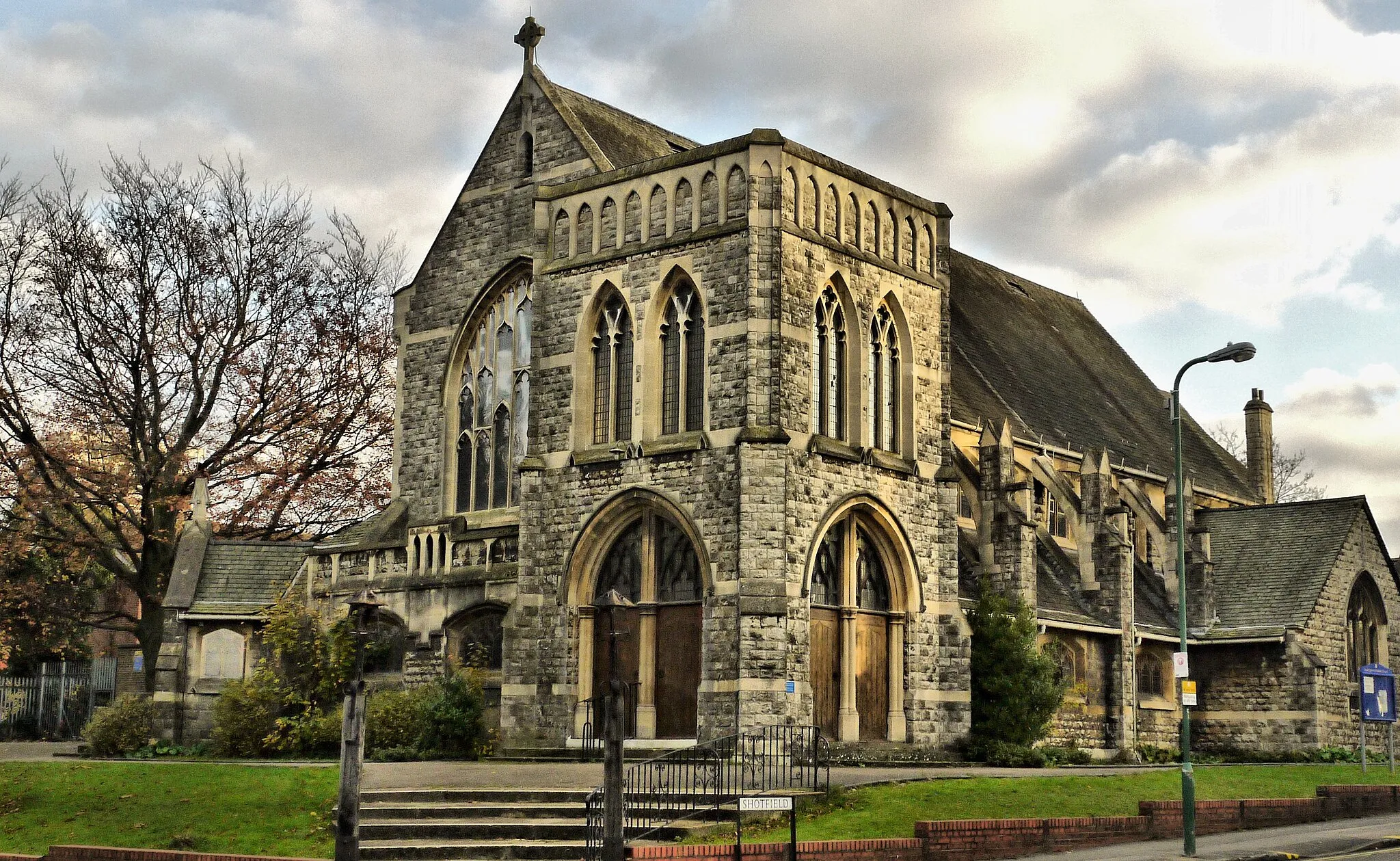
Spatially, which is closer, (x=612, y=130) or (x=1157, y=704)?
(x=612, y=130)

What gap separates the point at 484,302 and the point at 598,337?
496cm

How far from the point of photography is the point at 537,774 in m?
23.1

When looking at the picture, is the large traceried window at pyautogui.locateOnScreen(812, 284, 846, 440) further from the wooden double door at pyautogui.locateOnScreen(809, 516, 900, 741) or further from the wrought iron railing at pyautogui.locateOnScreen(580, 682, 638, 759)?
the wrought iron railing at pyautogui.locateOnScreen(580, 682, 638, 759)

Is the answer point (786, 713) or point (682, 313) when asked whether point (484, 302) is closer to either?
point (682, 313)

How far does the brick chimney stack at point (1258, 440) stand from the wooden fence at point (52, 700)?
3257 cm

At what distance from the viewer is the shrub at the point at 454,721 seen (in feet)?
88.3

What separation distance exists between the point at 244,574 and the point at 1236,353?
19847 mm

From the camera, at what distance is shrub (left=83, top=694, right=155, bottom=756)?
29.8 m

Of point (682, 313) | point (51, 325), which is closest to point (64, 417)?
point (51, 325)

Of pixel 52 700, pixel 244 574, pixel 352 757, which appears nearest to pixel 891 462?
pixel 352 757

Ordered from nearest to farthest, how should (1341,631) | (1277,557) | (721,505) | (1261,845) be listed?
(1261,845) < (721,505) < (1341,631) < (1277,557)

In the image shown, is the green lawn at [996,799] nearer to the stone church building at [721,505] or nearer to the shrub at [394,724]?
the stone church building at [721,505]

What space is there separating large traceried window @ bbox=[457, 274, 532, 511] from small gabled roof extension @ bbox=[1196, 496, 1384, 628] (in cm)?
1624

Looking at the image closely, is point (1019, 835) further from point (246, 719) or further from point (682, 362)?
point (246, 719)
